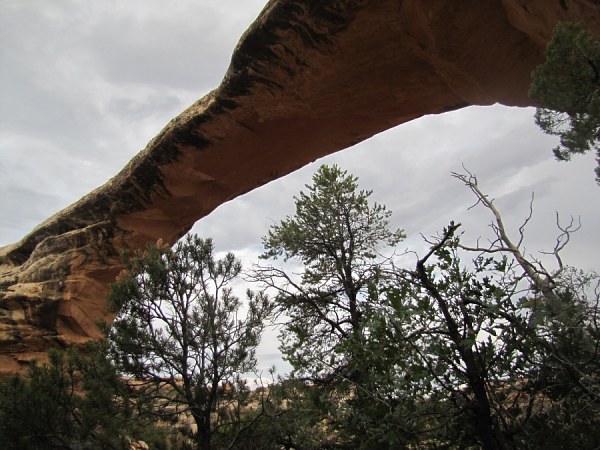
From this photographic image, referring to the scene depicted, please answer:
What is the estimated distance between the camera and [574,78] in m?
3.55

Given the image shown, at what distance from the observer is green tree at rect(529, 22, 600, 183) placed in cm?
345

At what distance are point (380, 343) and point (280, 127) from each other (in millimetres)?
7175

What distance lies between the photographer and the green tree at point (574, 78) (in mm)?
3453

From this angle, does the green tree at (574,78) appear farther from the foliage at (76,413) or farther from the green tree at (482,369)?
the foliage at (76,413)

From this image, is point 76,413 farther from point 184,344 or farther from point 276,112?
point 276,112

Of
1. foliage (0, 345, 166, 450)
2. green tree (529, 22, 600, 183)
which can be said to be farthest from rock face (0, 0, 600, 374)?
foliage (0, 345, 166, 450)

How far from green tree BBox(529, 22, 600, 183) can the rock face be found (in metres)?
2.41

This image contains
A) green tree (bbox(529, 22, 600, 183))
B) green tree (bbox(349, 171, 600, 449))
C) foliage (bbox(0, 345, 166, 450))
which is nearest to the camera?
green tree (bbox(349, 171, 600, 449))

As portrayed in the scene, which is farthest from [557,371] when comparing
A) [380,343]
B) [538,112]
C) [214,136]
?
[214,136]

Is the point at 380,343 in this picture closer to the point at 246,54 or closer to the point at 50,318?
the point at 246,54

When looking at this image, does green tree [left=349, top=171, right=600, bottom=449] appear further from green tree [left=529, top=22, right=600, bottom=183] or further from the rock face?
the rock face

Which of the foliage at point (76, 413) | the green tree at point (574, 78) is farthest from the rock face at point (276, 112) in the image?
the foliage at point (76, 413)

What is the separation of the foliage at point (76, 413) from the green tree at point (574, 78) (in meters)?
6.62

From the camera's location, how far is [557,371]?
196cm
